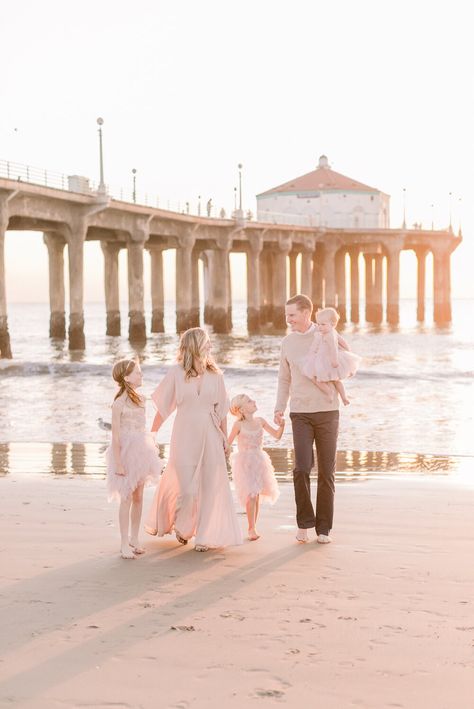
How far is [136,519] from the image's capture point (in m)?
5.60

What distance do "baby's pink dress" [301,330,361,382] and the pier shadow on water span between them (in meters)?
2.70

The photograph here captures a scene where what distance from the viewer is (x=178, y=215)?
42500 mm

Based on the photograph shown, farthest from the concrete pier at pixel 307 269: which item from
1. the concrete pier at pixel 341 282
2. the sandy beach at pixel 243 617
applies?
the sandy beach at pixel 243 617

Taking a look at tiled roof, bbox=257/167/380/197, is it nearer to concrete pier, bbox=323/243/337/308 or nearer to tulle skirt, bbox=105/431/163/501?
concrete pier, bbox=323/243/337/308

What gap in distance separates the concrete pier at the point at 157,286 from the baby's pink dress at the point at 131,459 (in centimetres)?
4528

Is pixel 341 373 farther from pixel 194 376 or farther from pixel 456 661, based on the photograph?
pixel 456 661

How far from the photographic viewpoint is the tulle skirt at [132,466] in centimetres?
556

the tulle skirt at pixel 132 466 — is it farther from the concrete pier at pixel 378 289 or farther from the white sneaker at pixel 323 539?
the concrete pier at pixel 378 289

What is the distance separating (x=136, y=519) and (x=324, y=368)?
1.46 meters

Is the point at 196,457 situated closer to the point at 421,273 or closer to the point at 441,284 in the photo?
the point at 441,284

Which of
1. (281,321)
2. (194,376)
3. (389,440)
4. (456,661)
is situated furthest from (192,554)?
(281,321)

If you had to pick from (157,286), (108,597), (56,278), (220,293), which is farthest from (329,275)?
(108,597)

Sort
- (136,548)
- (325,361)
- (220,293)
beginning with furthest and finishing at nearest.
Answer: (220,293) < (325,361) < (136,548)

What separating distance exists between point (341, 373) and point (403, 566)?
4.13 feet
